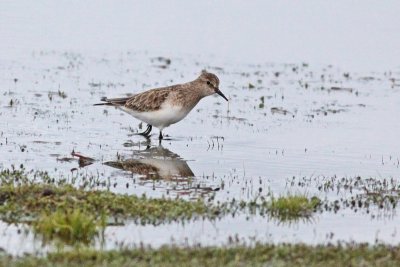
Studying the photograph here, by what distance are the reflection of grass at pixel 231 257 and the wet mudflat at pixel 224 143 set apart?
80 cm

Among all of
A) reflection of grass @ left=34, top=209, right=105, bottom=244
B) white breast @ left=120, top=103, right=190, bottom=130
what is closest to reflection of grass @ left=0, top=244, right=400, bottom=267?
reflection of grass @ left=34, top=209, right=105, bottom=244

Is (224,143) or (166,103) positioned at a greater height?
(166,103)

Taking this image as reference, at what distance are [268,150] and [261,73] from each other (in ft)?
34.0

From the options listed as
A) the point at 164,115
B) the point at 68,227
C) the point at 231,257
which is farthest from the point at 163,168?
the point at 231,257

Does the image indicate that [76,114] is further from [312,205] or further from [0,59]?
[312,205]

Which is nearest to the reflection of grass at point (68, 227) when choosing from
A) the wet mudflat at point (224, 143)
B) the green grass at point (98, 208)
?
the green grass at point (98, 208)

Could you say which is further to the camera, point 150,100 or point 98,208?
point 150,100

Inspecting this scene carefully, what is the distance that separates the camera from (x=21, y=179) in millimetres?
15922

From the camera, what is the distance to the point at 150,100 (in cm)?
2100

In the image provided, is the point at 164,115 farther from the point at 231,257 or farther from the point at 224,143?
the point at 231,257

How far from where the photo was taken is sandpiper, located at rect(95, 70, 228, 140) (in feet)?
68.6

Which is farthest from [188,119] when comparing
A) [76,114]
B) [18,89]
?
[18,89]

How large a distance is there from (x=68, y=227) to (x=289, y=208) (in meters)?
3.50

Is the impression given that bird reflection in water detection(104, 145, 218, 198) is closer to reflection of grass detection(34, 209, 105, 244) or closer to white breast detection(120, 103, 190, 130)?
white breast detection(120, 103, 190, 130)
